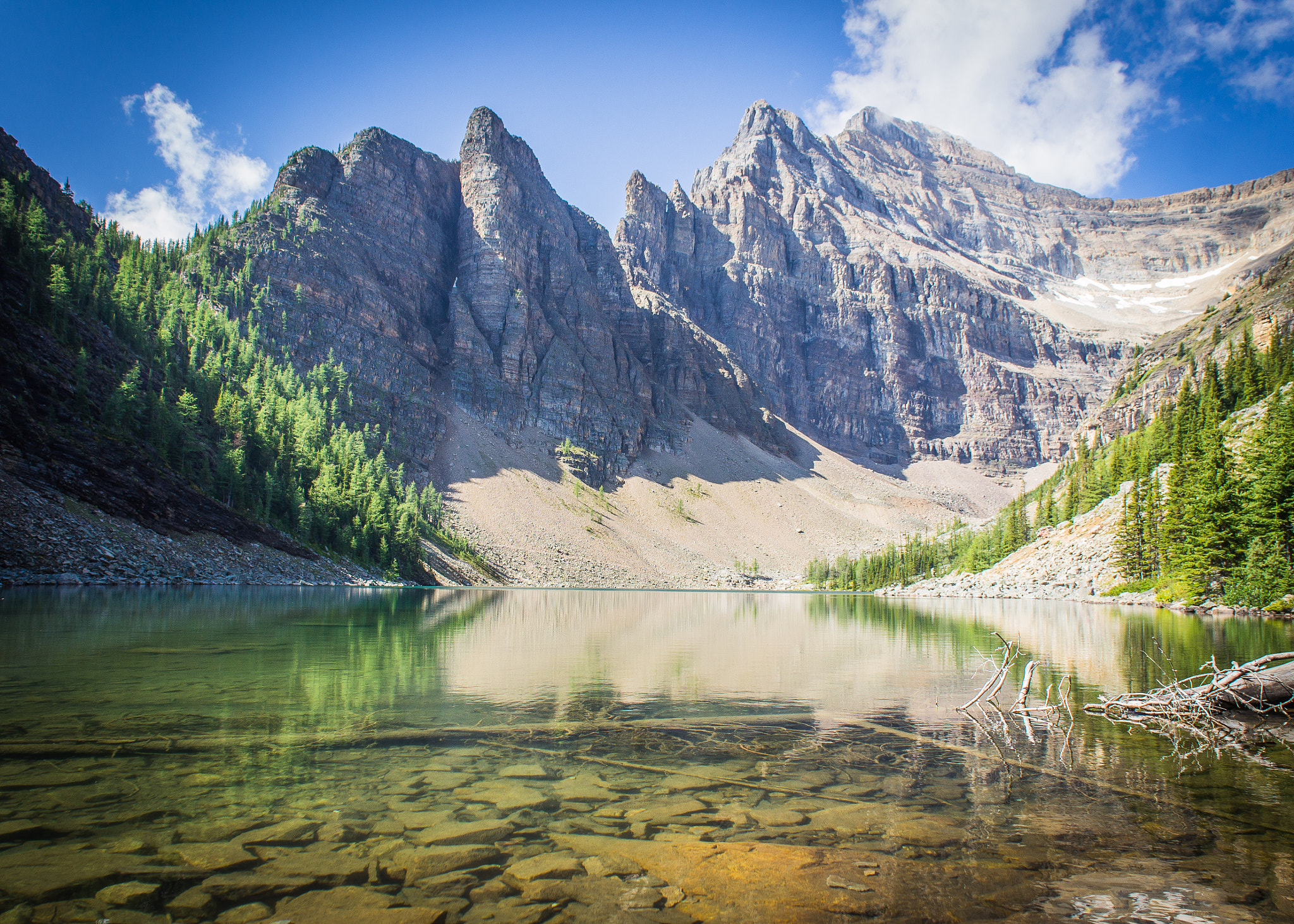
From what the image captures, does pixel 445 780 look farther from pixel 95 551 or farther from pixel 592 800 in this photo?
pixel 95 551

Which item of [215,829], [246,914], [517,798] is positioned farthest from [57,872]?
[517,798]

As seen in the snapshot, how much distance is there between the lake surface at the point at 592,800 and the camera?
20.8 ft

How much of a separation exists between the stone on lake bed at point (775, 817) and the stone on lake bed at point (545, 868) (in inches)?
101

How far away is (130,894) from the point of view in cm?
599

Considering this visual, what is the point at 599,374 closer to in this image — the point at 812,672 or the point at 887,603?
the point at 887,603

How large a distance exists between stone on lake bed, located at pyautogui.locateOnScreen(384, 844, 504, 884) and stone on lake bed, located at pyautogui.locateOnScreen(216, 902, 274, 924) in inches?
44.7

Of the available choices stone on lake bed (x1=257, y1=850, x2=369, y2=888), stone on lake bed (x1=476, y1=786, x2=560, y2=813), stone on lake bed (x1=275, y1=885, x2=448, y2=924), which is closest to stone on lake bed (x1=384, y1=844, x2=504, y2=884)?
stone on lake bed (x1=257, y1=850, x2=369, y2=888)

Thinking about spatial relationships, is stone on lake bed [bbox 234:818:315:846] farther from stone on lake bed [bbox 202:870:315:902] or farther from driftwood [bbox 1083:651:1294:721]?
driftwood [bbox 1083:651:1294:721]

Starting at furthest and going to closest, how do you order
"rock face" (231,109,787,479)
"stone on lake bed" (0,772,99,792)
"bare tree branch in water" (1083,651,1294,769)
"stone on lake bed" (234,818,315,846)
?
"rock face" (231,109,787,479), "bare tree branch in water" (1083,651,1294,769), "stone on lake bed" (0,772,99,792), "stone on lake bed" (234,818,315,846)

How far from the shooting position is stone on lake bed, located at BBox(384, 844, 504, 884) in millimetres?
6734

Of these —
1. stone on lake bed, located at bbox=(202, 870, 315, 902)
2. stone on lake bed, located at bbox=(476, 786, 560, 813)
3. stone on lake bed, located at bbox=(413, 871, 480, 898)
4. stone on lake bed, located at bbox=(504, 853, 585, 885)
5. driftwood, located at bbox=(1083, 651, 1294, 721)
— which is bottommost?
stone on lake bed, located at bbox=(476, 786, 560, 813)

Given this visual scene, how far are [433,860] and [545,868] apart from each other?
3.83 ft

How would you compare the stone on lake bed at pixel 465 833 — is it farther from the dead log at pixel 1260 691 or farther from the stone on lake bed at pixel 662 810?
the dead log at pixel 1260 691

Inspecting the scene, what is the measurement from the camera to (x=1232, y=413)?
2906 inches
